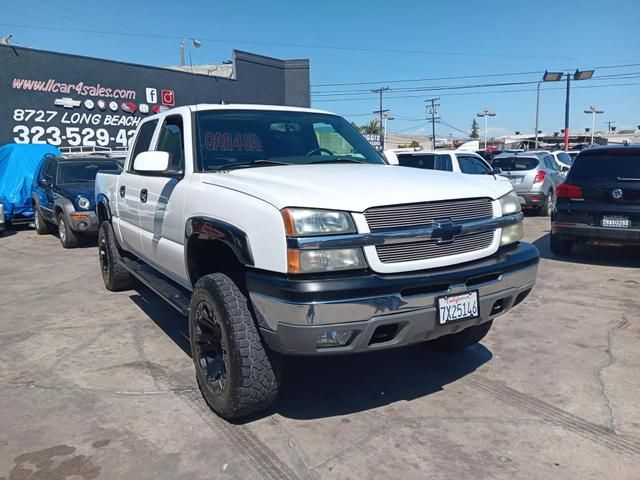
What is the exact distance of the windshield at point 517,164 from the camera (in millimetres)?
13588

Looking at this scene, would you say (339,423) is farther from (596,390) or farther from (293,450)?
(596,390)

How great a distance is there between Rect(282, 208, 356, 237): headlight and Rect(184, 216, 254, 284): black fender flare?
31 centimetres

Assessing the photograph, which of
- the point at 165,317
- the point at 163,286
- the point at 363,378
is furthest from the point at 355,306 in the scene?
the point at 165,317

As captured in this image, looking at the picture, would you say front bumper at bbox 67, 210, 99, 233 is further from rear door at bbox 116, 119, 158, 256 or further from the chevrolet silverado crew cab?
the chevrolet silverado crew cab

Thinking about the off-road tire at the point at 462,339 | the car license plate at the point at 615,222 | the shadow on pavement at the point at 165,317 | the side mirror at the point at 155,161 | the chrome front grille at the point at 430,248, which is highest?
the side mirror at the point at 155,161

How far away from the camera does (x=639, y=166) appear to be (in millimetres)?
7332

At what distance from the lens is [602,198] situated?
7586mm

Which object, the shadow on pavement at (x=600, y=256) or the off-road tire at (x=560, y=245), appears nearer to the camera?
the shadow on pavement at (x=600, y=256)

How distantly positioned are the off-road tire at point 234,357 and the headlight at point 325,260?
522mm

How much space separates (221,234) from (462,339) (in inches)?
88.1

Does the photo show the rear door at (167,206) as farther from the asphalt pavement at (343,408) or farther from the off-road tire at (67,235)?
the off-road tire at (67,235)

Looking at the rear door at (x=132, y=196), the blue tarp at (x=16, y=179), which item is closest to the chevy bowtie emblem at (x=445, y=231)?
the rear door at (x=132, y=196)

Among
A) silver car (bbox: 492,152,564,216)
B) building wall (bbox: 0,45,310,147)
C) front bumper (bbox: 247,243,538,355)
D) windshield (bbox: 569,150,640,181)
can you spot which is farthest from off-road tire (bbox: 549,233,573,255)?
building wall (bbox: 0,45,310,147)

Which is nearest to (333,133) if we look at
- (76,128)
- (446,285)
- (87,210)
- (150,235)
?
(150,235)
